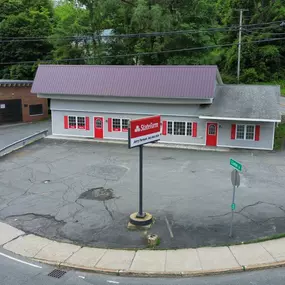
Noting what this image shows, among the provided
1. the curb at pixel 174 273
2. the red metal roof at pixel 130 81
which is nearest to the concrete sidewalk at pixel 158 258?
the curb at pixel 174 273

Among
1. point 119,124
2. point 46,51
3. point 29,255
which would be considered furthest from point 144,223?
point 46,51

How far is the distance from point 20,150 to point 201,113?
46.1 feet

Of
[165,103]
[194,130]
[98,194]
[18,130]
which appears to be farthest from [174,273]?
[18,130]

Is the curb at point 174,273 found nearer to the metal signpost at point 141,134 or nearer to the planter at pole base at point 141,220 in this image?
the planter at pole base at point 141,220

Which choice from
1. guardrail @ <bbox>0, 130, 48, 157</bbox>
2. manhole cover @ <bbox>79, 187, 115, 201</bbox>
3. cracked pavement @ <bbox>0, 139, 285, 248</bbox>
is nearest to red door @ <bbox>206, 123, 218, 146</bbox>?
cracked pavement @ <bbox>0, 139, 285, 248</bbox>

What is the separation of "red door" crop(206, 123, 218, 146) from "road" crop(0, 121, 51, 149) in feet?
56.0

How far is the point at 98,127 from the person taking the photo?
30.1 meters

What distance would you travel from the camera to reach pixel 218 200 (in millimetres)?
15445

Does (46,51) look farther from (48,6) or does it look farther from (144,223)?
(144,223)

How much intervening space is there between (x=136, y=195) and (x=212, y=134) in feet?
40.9

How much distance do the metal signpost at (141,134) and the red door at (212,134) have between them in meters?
14.4

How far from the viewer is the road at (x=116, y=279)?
9.23 metres

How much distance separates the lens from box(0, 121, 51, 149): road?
31.7 metres

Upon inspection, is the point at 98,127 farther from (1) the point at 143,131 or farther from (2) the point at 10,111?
(1) the point at 143,131
